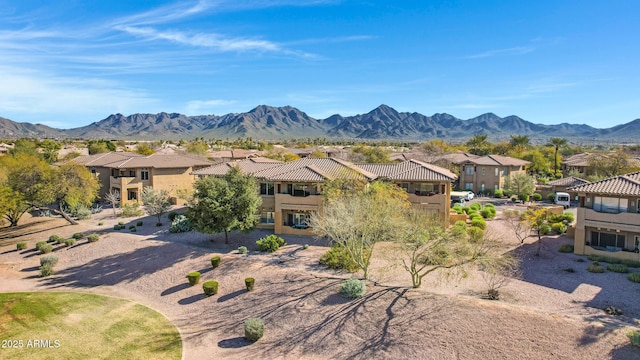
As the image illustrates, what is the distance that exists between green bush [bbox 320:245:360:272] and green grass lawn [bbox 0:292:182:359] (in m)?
10.8

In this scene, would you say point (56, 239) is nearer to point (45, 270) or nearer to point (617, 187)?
point (45, 270)

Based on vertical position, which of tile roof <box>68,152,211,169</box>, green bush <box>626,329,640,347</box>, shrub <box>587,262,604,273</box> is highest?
tile roof <box>68,152,211,169</box>

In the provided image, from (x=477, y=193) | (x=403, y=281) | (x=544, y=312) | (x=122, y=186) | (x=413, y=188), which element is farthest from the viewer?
(x=477, y=193)

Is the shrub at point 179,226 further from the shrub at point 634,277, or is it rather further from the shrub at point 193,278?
the shrub at point 634,277

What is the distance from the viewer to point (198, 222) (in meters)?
31.9

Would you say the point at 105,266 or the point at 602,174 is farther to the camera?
the point at 602,174

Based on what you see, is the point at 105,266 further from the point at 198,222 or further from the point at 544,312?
the point at 544,312

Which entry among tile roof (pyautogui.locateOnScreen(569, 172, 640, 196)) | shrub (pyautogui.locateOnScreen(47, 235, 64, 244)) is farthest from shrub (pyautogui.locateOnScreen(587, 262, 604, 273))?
shrub (pyautogui.locateOnScreen(47, 235, 64, 244))

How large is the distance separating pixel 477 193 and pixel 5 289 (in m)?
61.2

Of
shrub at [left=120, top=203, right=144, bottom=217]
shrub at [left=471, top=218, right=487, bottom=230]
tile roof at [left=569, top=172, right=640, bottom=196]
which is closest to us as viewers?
tile roof at [left=569, top=172, right=640, bottom=196]

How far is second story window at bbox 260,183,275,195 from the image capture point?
38.6 meters

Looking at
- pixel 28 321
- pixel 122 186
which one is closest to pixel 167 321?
pixel 28 321

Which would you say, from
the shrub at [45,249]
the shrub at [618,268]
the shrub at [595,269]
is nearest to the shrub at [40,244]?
the shrub at [45,249]

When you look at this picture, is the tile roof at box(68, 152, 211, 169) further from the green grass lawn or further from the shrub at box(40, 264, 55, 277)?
the green grass lawn
